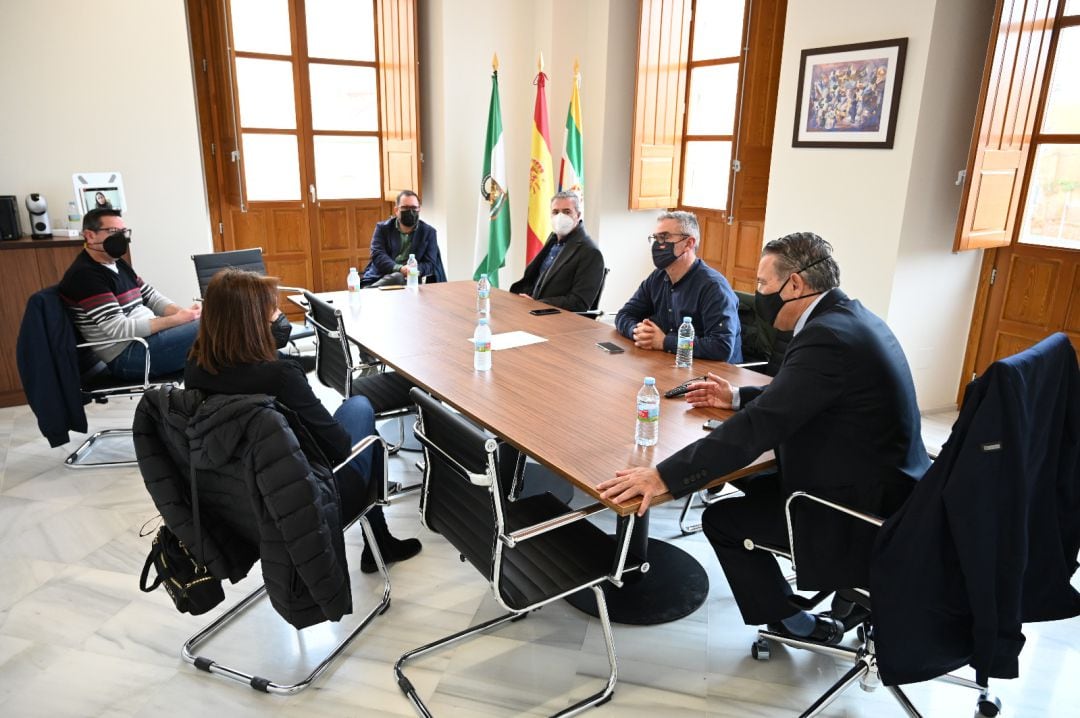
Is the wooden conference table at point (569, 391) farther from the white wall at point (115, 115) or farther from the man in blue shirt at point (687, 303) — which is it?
the white wall at point (115, 115)

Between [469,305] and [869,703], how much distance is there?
9.00 ft

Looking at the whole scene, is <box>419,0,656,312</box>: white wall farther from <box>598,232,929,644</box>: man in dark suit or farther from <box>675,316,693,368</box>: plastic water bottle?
<box>598,232,929,644</box>: man in dark suit

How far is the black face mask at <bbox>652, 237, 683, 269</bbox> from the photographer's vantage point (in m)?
3.28

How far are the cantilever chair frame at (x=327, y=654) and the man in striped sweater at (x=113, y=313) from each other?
1.58m

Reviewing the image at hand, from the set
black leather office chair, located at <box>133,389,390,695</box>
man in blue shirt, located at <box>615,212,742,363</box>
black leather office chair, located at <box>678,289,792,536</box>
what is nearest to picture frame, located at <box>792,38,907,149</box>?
black leather office chair, located at <box>678,289,792,536</box>

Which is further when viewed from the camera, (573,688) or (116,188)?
(116,188)

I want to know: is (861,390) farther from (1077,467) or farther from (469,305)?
(469,305)

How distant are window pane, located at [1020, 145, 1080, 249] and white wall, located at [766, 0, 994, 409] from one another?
362 mm

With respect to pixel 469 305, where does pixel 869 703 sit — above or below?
below

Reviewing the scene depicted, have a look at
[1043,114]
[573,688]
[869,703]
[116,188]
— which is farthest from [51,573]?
[1043,114]

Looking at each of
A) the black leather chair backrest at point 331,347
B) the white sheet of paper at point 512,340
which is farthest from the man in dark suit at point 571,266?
the black leather chair backrest at point 331,347

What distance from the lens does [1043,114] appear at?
4.24m

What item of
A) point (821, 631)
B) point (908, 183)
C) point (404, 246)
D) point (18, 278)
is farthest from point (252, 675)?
point (908, 183)

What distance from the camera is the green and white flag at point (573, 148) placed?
20.4 ft
